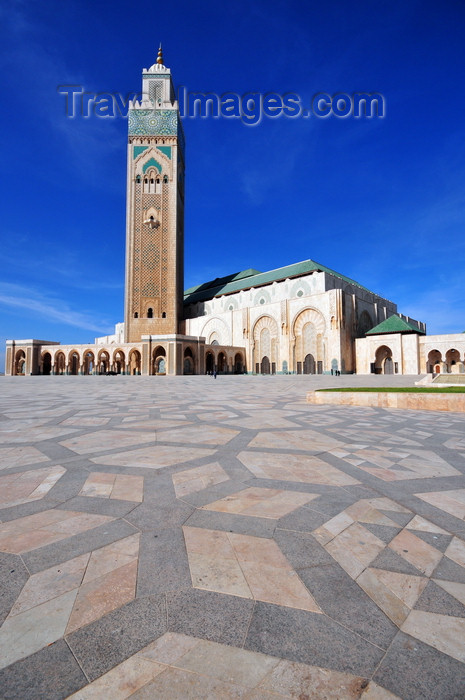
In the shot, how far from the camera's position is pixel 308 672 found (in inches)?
39.6

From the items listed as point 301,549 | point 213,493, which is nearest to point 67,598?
point 301,549

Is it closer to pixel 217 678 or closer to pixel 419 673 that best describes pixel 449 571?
pixel 419 673

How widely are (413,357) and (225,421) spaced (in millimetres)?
29797

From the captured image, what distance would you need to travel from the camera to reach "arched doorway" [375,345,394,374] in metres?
32.5

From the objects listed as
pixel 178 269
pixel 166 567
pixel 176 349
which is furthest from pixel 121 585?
pixel 178 269

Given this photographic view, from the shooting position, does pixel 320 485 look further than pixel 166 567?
Yes

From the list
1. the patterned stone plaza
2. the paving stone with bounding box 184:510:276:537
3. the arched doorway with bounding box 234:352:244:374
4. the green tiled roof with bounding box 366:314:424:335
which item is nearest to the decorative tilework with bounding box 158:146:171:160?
the arched doorway with bounding box 234:352:244:374

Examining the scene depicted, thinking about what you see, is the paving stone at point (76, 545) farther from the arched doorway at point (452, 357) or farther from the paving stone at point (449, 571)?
the arched doorway at point (452, 357)

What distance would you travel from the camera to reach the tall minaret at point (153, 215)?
142 ft

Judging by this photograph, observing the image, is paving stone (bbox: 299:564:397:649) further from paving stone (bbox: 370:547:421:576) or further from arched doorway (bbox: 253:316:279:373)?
arched doorway (bbox: 253:316:279:373)

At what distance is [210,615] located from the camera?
48.3 inches

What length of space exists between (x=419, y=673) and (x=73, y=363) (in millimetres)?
47391

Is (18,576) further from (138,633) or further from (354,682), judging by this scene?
(354,682)

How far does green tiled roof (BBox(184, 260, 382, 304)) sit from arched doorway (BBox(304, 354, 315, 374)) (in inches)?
386
